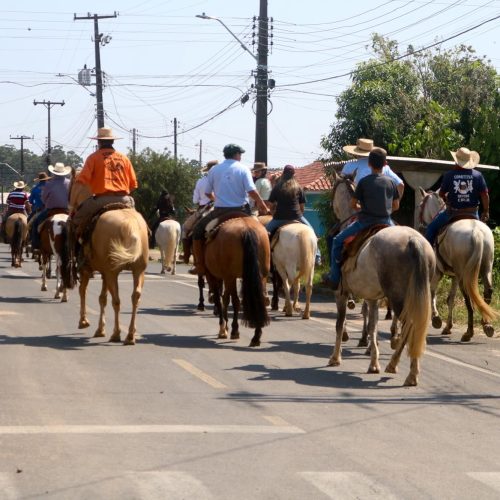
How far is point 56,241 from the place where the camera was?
21781mm

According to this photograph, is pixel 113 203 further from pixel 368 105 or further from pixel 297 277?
pixel 368 105

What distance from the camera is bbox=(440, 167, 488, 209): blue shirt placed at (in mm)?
16969

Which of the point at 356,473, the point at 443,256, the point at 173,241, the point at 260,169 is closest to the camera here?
the point at 356,473

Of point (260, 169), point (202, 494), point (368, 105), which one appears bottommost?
point (202, 494)

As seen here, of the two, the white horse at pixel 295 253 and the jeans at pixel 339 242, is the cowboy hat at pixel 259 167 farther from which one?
the jeans at pixel 339 242

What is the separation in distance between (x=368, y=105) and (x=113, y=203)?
44707 mm

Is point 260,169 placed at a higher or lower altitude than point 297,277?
higher

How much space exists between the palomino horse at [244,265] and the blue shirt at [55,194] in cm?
749

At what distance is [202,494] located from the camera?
25.2 feet

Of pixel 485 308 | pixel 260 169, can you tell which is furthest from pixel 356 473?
pixel 260 169

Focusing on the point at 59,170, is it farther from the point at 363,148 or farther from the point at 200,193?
the point at 363,148

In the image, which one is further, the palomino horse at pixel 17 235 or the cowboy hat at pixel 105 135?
the palomino horse at pixel 17 235

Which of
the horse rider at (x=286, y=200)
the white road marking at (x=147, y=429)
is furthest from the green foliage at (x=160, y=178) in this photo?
the white road marking at (x=147, y=429)

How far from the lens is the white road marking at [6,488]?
751cm
